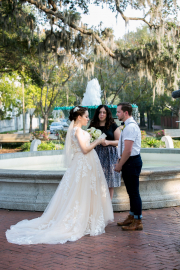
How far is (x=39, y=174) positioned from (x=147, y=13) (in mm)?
12141

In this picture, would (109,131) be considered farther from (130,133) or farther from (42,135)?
(42,135)

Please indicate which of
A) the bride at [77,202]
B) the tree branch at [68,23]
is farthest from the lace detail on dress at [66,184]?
the tree branch at [68,23]

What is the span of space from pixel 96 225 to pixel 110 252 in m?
0.81

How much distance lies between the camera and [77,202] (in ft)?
16.2

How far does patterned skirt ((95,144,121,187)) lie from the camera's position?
17.6 feet

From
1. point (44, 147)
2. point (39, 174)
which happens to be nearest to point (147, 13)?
point (44, 147)

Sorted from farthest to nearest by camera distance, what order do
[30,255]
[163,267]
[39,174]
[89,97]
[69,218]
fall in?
[89,97]
[39,174]
[69,218]
[30,255]
[163,267]

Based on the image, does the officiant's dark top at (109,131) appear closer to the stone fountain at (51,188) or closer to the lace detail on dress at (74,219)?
the stone fountain at (51,188)

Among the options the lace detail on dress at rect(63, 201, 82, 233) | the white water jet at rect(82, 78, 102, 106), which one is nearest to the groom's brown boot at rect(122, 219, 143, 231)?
the lace detail on dress at rect(63, 201, 82, 233)

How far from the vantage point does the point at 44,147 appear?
595 inches

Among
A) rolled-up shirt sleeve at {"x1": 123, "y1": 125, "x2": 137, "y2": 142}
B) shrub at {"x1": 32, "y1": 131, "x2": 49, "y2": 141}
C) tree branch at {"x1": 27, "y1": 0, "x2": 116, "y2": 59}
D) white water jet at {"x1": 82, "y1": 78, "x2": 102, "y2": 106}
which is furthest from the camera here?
shrub at {"x1": 32, "y1": 131, "x2": 49, "y2": 141}

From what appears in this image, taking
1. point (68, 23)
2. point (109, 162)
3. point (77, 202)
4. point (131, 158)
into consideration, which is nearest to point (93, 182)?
point (77, 202)

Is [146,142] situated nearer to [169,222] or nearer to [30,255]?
[169,222]

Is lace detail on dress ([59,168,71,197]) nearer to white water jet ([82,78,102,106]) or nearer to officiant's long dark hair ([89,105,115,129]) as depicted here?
officiant's long dark hair ([89,105,115,129])
